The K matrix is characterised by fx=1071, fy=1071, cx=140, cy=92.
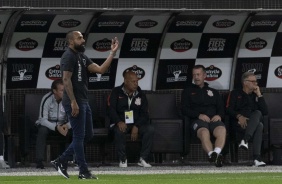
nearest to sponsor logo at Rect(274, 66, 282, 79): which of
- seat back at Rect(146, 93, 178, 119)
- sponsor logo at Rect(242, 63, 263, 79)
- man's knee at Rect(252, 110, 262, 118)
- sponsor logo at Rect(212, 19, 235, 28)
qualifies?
sponsor logo at Rect(242, 63, 263, 79)

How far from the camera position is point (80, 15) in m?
16.8

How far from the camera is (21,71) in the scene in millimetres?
17172

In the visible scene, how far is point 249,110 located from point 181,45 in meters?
1.59

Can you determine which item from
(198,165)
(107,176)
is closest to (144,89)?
(198,165)

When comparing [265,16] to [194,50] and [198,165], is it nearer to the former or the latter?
[194,50]

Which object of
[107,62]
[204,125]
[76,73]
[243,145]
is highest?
[107,62]

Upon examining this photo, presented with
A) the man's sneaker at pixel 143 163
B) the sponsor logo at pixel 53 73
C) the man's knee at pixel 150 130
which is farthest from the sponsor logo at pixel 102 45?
the man's sneaker at pixel 143 163

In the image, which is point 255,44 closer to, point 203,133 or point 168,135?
point 203,133

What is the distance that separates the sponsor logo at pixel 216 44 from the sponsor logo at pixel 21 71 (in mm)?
2982

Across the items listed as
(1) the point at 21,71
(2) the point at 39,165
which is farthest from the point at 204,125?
(1) the point at 21,71

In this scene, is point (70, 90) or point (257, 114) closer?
point (70, 90)

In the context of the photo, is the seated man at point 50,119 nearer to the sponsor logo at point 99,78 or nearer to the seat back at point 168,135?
the sponsor logo at point 99,78

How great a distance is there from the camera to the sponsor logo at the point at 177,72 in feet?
58.4

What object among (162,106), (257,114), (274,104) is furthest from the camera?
(274,104)
